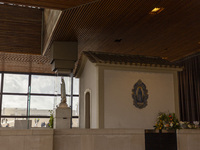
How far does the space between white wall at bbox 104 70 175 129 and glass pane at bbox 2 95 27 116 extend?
10.1 metres

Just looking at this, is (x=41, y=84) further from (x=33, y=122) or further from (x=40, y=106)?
(x=33, y=122)

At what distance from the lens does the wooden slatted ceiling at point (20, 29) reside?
1138 cm

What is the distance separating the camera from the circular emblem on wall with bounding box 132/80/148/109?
10.2 metres

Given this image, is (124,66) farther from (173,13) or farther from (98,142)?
(98,142)

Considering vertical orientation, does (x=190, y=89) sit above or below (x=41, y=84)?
below

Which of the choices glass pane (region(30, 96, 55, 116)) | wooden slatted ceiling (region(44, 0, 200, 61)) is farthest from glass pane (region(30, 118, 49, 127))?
wooden slatted ceiling (region(44, 0, 200, 61))

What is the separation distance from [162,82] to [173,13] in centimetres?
332

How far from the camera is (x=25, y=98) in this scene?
18281mm

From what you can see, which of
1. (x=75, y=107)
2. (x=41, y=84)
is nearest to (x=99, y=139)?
(x=75, y=107)

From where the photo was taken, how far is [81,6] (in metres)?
7.46

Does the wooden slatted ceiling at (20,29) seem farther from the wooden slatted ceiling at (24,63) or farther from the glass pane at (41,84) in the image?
the glass pane at (41,84)

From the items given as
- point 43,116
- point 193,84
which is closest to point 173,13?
point 193,84

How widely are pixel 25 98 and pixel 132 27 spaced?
11.4 m

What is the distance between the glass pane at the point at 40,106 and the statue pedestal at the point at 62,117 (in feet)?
27.9
